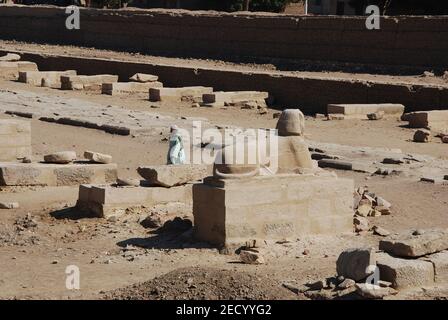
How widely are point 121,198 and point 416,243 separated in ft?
14.9

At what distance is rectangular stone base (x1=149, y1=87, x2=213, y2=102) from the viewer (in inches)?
1071

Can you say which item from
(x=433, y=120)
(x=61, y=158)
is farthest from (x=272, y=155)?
(x=433, y=120)

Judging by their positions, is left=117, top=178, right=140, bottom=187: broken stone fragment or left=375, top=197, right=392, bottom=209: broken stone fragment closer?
left=375, top=197, right=392, bottom=209: broken stone fragment

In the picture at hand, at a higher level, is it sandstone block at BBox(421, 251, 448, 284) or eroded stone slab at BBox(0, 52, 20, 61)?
sandstone block at BBox(421, 251, 448, 284)

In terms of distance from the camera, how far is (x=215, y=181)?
37.9ft

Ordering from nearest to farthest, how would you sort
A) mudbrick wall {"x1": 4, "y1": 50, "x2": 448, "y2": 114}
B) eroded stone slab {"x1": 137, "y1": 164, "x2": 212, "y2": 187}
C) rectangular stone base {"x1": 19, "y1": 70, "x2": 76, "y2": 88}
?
eroded stone slab {"x1": 137, "y1": 164, "x2": 212, "y2": 187}, mudbrick wall {"x1": 4, "y1": 50, "x2": 448, "y2": 114}, rectangular stone base {"x1": 19, "y1": 70, "x2": 76, "y2": 88}

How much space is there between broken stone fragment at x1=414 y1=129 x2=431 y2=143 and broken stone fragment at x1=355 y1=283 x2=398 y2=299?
11.4 metres

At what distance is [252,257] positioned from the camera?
432 inches

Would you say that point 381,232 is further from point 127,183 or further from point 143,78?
point 143,78

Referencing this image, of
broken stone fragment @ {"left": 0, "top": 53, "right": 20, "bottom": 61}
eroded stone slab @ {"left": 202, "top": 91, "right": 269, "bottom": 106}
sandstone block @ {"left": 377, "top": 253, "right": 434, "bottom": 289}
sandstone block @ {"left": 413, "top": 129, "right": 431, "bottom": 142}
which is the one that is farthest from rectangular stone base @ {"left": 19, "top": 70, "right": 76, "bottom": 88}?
sandstone block @ {"left": 377, "top": 253, "right": 434, "bottom": 289}

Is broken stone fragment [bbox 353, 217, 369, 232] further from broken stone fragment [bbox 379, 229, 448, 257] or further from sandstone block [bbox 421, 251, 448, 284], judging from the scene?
sandstone block [bbox 421, 251, 448, 284]
